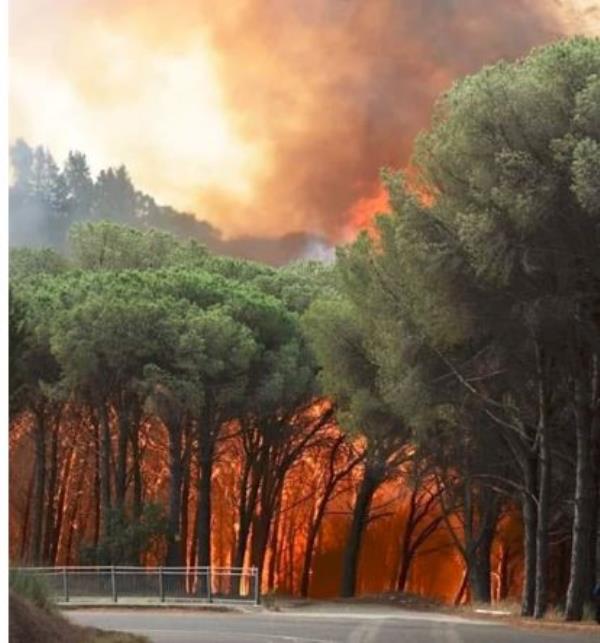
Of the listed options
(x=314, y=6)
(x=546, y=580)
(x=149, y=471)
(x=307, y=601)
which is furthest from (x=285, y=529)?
(x=546, y=580)

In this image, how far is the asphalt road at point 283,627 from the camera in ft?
19.6

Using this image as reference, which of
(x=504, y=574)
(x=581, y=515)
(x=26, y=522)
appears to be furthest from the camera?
(x=504, y=574)

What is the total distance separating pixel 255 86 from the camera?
684cm

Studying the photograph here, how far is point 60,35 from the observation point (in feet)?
21.1

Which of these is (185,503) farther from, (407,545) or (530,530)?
(530,530)

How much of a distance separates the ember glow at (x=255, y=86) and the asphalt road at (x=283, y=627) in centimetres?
187

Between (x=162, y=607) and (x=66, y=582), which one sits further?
(x=162, y=607)

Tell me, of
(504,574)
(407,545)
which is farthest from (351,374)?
(504,574)

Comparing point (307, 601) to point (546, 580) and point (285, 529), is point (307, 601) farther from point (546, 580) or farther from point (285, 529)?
point (546, 580)

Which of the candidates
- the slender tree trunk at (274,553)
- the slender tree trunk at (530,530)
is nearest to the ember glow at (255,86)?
the slender tree trunk at (274,553)

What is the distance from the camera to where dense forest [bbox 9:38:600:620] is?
6344mm

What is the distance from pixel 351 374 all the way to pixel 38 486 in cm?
296

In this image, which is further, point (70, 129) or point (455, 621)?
point (455, 621)

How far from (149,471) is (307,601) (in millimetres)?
1131
